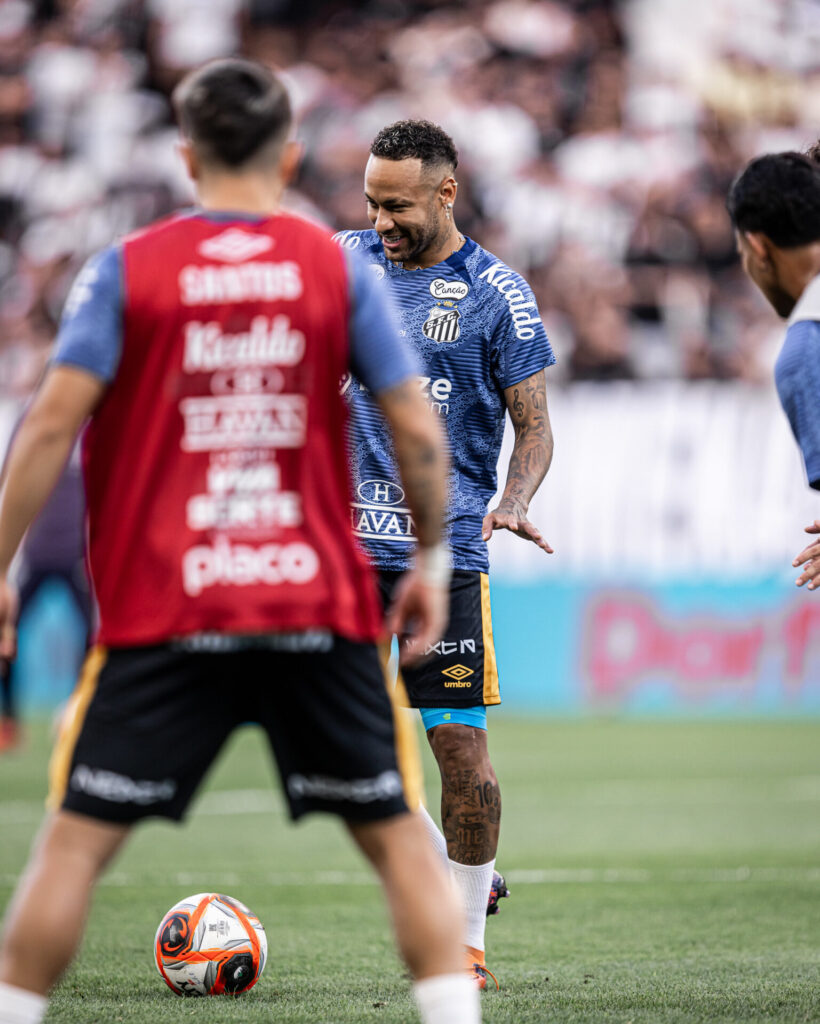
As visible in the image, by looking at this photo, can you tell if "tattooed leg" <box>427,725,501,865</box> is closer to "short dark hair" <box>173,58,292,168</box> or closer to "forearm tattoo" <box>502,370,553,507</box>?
"forearm tattoo" <box>502,370,553,507</box>

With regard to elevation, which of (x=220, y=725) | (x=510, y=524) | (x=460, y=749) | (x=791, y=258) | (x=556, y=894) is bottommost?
(x=556, y=894)

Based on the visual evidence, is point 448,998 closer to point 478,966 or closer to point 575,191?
point 478,966

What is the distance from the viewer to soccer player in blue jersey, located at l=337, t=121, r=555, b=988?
4734 millimetres

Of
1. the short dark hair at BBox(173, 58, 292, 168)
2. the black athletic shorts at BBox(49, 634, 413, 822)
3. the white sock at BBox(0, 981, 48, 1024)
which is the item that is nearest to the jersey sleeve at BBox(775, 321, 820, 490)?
the black athletic shorts at BBox(49, 634, 413, 822)

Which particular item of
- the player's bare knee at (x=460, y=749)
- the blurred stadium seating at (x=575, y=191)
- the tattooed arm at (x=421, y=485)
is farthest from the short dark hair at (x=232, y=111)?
the blurred stadium seating at (x=575, y=191)

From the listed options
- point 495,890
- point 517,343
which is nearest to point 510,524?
point 517,343

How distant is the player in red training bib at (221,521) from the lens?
2871 millimetres

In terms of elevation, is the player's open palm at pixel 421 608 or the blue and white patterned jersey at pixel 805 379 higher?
the blue and white patterned jersey at pixel 805 379

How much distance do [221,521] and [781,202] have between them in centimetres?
173

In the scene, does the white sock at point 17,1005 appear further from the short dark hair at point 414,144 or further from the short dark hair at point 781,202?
the short dark hair at point 414,144

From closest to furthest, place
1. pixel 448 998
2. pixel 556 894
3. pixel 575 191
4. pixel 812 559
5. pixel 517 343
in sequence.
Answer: pixel 448 998
pixel 812 559
pixel 517 343
pixel 556 894
pixel 575 191

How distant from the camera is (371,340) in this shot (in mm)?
2977

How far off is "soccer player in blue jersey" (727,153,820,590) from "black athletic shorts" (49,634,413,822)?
129 cm

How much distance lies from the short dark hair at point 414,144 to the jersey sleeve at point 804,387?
1659mm
